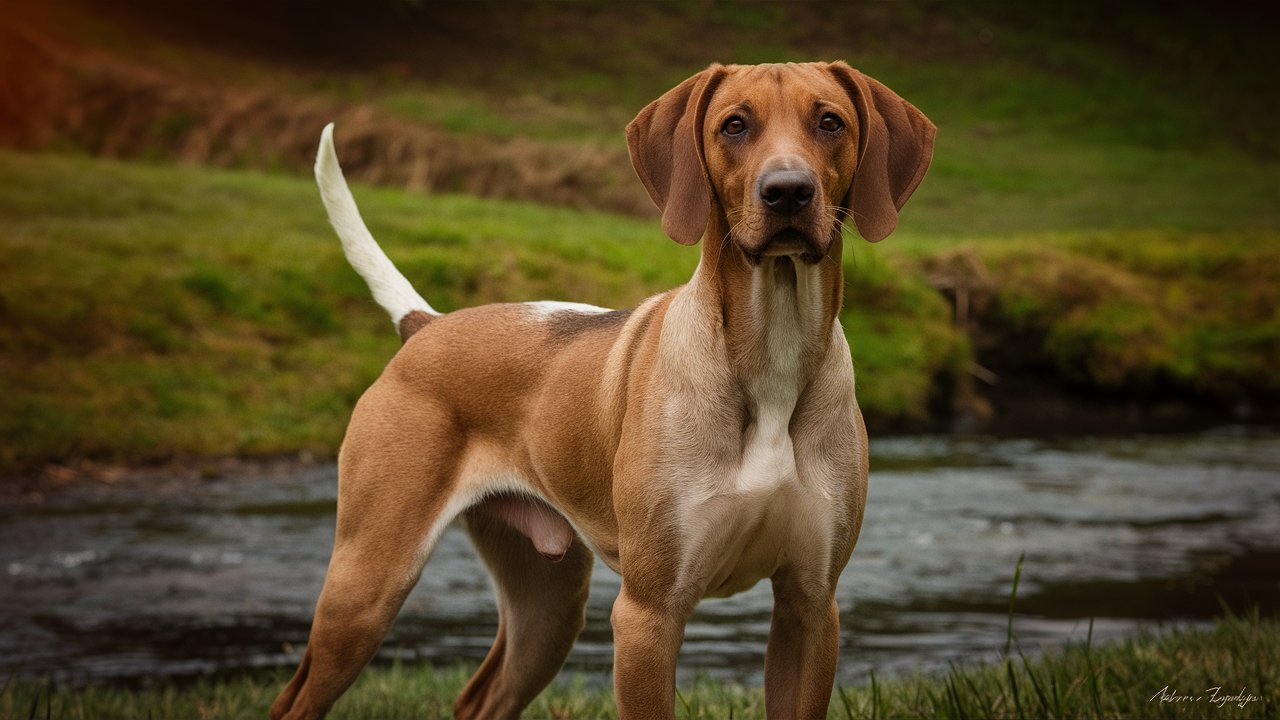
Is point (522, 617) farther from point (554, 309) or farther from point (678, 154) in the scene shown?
point (678, 154)

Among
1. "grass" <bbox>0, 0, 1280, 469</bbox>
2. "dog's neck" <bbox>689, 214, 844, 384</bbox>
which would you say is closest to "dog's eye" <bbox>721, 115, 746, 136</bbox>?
"dog's neck" <bbox>689, 214, 844, 384</bbox>

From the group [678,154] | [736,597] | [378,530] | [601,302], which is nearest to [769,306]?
[678,154]

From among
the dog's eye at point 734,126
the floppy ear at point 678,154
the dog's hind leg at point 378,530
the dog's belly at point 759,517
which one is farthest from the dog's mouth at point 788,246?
the dog's hind leg at point 378,530

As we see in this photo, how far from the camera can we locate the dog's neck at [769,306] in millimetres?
3633

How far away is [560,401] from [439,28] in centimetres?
2223

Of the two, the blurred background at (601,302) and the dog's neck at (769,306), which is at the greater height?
the dog's neck at (769,306)

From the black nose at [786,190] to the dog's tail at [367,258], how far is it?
6.66 ft

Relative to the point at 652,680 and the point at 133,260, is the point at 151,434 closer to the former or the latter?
the point at 133,260

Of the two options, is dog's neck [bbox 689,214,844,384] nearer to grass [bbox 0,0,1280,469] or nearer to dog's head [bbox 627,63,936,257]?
dog's head [bbox 627,63,936,257]

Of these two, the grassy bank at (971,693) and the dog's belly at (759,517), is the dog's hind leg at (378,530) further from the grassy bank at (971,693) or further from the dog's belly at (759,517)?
the dog's belly at (759,517)

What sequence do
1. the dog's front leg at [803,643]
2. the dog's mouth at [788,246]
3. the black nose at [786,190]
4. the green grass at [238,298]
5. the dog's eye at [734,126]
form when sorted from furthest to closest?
the green grass at [238,298], the dog's front leg at [803,643], the dog's eye at [734,126], the dog's mouth at [788,246], the black nose at [786,190]

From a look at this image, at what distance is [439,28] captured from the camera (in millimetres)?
25250

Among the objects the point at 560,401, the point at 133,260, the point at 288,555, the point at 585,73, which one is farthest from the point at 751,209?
the point at 585,73

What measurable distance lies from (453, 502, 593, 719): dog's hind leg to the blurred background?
165 cm
